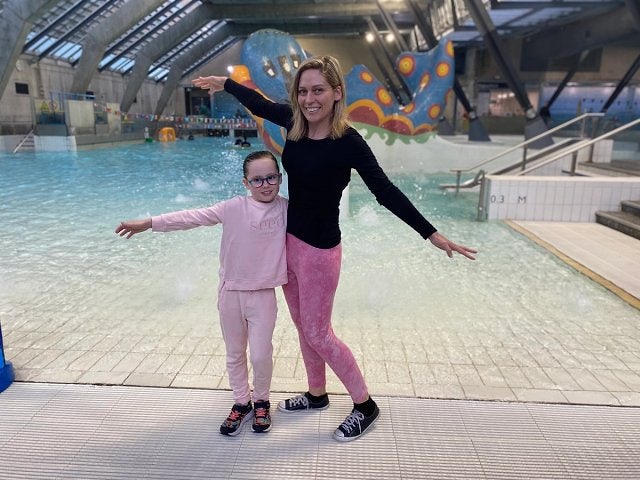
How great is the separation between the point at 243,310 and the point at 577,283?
143 inches

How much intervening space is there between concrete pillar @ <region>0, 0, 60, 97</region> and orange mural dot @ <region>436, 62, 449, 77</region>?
12.7 m

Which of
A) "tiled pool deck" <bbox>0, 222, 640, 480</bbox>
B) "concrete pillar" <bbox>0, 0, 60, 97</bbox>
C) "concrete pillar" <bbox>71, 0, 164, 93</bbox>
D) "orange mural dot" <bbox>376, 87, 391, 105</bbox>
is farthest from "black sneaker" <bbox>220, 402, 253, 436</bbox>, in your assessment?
"concrete pillar" <bbox>71, 0, 164, 93</bbox>

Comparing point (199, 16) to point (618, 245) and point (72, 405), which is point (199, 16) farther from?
point (72, 405)

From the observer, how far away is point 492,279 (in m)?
4.62

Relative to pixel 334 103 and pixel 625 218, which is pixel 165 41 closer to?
pixel 625 218

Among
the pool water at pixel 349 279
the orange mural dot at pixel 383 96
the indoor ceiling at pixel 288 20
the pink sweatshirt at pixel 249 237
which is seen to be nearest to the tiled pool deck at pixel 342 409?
the pool water at pixel 349 279

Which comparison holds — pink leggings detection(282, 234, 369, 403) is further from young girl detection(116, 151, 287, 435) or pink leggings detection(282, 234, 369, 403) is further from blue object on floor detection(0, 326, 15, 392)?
blue object on floor detection(0, 326, 15, 392)

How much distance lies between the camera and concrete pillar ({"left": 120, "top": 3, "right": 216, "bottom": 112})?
24797mm

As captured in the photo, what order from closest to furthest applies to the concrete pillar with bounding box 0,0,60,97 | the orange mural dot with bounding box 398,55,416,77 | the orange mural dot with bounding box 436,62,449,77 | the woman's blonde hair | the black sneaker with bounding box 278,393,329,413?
the woman's blonde hair → the black sneaker with bounding box 278,393,329,413 → the orange mural dot with bounding box 436,62,449,77 → the orange mural dot with bounding box 398,55,416,77 → the concrete pillar with bounding box 0,0,60,97

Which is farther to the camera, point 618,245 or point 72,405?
point 618,245

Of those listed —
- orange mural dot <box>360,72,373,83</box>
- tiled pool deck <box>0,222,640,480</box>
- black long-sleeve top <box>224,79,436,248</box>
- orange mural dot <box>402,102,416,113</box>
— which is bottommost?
tiled pool deck <box>0,222,640,480</box>

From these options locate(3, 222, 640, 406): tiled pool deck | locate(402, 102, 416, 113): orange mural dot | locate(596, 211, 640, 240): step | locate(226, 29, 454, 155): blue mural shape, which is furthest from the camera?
locate(402, 102, 416, 113): orange mural dot

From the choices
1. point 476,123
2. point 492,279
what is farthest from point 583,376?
point 476,123

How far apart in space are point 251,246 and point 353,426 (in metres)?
0.94
